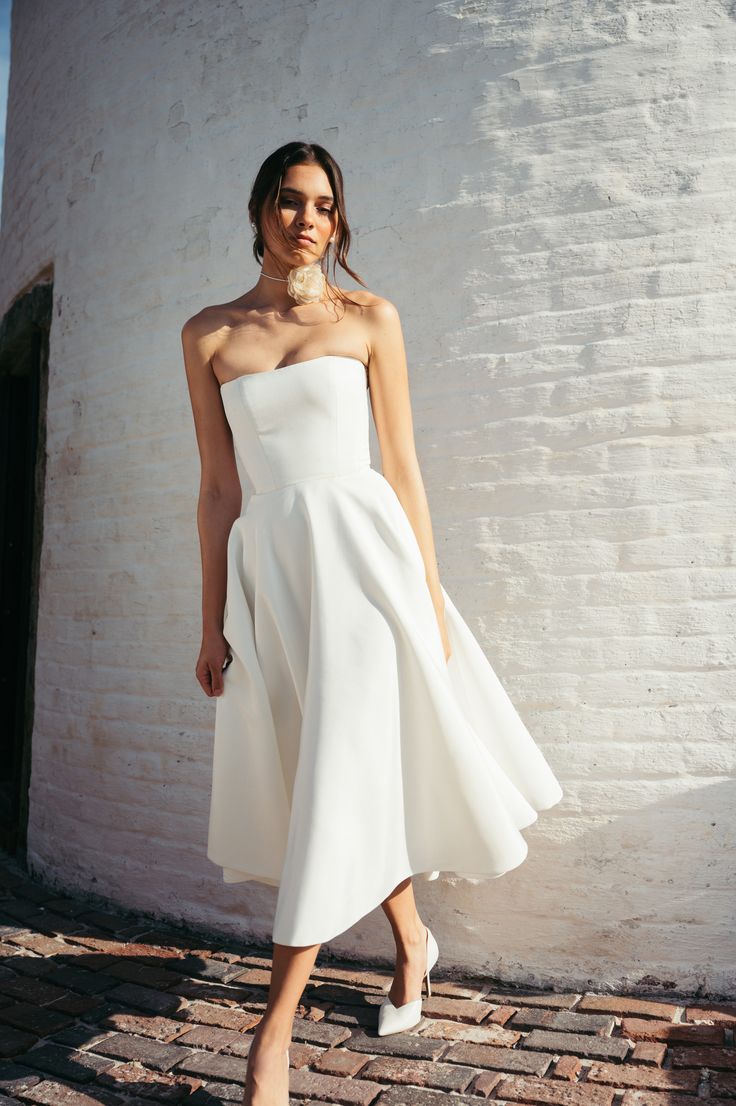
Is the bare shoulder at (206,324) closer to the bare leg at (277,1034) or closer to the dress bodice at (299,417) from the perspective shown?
the dress bodice at (299,417)

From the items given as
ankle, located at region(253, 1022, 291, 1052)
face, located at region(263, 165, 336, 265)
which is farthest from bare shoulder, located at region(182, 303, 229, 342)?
ankle, located at region(253, 1022, 291, 1052)

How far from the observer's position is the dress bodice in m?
2.46

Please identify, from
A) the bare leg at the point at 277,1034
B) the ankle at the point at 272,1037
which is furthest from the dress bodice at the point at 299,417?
the ankle at the point at 272,1037

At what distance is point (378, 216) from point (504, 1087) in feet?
8.91

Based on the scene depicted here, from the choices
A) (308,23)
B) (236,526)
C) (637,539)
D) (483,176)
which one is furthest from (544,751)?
(308,23)

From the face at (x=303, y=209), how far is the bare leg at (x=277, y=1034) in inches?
70.1

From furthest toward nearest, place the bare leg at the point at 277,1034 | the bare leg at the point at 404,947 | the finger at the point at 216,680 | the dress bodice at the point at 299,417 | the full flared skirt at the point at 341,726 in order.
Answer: the bare leg at the point at 404,947 < the finger at the point at 216,680 < the dress bodice at the point at 299,417 < the full flared skirt at the point at 341,726 < the bare leg at the point at 277,1034

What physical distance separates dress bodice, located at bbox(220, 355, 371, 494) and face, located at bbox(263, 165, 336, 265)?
34cm

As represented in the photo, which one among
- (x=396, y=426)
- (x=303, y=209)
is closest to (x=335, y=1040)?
(x=396, y=426)

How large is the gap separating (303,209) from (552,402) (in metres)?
1.02

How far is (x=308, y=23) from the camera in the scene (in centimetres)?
351

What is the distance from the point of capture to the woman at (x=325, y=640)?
2.26 metres

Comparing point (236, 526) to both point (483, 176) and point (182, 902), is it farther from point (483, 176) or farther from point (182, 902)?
point (182, 902)

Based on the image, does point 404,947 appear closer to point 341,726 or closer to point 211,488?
point 341,726
